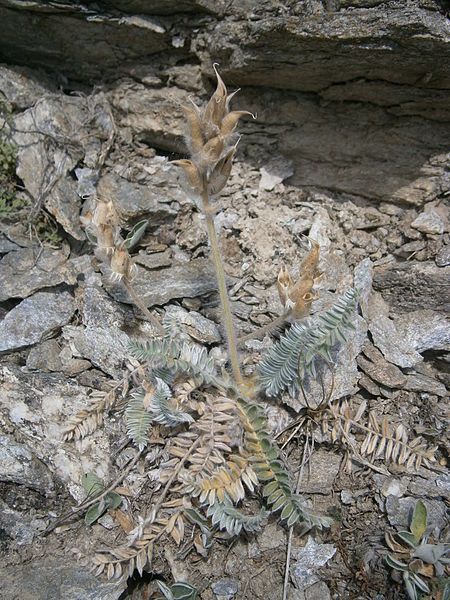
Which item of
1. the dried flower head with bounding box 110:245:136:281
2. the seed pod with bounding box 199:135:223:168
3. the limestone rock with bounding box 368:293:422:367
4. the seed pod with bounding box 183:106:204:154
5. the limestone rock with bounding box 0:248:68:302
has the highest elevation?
the seed pod with bounding box 183:106:204:154

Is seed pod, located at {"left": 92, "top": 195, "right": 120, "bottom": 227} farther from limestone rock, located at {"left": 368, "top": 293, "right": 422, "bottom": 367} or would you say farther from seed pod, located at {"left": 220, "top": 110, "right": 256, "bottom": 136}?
limestone rock, located at {"left": 368, "top": 293, "right": 422, "bottom": 367}

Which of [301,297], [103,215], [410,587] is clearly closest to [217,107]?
[103,215]

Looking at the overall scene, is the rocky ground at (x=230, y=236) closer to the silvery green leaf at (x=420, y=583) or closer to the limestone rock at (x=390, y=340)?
the limestone rock at (x=390, y=340)

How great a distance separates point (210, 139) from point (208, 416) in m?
1.42

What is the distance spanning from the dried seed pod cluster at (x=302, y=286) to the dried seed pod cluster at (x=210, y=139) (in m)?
0.58

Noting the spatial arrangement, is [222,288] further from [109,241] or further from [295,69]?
[295,69]

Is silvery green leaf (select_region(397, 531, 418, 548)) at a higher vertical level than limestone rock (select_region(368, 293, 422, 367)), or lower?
lower

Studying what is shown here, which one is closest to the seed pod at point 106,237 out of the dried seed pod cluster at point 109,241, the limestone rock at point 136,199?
the dried seed pod cluster at point 109,241

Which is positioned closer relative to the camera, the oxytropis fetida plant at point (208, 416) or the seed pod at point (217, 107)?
the seed pod at point (217, 107)

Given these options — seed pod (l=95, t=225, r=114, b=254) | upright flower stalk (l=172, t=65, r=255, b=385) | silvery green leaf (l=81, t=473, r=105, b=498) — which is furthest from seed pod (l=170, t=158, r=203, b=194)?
silvery green leaf (l=81, t=473, r=105, b=498)

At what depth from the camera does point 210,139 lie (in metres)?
2.31

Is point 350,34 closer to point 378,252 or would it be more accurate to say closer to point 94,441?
point 378,252

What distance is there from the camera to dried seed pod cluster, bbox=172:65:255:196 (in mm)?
2254

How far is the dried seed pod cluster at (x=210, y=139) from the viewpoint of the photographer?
225cm
